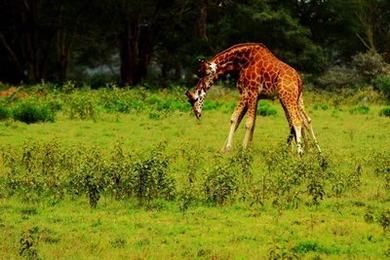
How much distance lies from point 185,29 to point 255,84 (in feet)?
110

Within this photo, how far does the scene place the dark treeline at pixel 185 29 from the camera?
4325cm

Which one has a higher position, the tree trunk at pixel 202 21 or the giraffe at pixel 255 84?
the tree trunk at pixel 202 21

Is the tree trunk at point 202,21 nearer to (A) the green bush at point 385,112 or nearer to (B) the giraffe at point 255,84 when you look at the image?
(A) the green bush at point 385,112

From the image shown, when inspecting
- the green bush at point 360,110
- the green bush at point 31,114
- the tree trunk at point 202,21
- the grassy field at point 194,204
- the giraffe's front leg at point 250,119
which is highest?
the tree trunk at point 202,21

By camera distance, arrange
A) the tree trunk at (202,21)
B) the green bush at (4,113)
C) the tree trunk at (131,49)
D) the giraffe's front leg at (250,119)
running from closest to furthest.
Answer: the giraffe's front leg at (250,119)
the green bush at (4,113)
the tree trunk at (131,49)
the tree trunk at (202,21)

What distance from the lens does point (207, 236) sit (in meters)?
10.6

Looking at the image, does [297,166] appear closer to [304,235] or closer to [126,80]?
[304,235]

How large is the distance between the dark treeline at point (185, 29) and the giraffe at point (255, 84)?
2349 cm

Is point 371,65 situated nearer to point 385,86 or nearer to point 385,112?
point 385,86

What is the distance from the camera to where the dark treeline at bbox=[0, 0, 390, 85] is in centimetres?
4325

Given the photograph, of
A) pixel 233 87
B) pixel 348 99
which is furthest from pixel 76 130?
pixel 233 87

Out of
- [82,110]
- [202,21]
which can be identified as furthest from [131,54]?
[82,110]

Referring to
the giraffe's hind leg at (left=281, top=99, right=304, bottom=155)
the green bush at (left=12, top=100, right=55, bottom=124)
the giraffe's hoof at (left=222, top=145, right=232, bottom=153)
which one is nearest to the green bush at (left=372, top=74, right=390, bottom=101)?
the green bush at (left=12, top=100, right=55, bottom=124)

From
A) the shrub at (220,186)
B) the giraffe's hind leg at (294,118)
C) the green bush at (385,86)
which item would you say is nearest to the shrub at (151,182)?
the shrub at (220,186)
